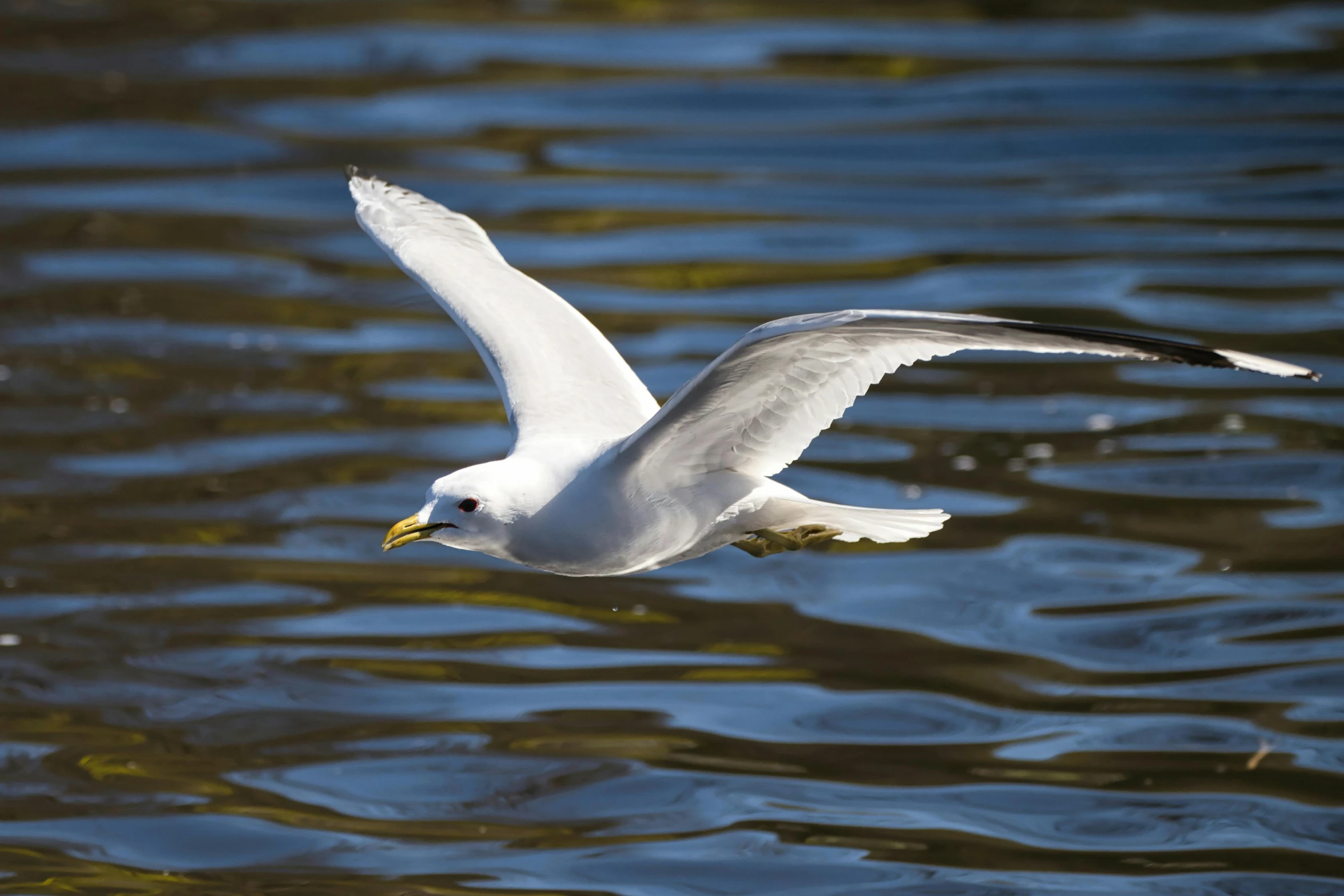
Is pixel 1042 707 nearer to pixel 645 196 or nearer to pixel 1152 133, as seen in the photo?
pixel 645 196

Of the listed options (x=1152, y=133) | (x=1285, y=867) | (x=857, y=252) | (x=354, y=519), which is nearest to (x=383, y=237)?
(x=354, y=519)

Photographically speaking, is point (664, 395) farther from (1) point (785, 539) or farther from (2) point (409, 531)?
(2) point (409, 531)

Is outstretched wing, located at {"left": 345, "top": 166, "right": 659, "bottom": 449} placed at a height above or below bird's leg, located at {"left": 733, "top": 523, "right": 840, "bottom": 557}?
above

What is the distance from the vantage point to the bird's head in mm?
6500

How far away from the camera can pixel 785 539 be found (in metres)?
7.24

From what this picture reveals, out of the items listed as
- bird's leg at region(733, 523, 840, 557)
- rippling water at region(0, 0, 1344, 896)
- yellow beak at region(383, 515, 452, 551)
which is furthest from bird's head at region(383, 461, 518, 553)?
rippling water at region(0, 0, 1344, 896)

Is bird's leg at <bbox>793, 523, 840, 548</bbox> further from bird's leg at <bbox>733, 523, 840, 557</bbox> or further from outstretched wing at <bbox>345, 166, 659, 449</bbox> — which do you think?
outstretched wing at <bbox>345, 166, 659, 449</bbox>

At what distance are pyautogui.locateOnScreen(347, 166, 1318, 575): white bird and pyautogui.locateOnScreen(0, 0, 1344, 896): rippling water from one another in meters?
2.30

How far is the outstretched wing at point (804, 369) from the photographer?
570cm

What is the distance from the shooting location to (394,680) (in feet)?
34.4

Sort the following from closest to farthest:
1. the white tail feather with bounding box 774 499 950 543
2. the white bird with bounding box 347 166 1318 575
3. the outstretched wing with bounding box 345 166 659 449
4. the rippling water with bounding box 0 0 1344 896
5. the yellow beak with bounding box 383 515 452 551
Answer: the white bird with bounding box 347 166 1318 575, the yellow beak with bounding box 383 515 452 551, the white tail feather with bounding box 774 499 950 543, the outstretched wing with bounding box 345 166 659 449, the rippling water with bounding box 0 0 1344 896

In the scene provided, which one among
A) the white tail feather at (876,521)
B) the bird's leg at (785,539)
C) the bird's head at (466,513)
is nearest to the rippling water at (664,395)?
the bird's leg at (785,539)

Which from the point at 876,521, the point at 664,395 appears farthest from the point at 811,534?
the point at 664,395

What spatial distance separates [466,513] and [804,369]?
1.23 meters
